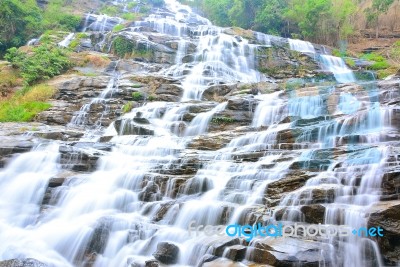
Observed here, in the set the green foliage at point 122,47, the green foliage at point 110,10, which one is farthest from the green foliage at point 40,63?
the green foliage at point 110,10

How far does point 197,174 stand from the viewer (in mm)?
9203

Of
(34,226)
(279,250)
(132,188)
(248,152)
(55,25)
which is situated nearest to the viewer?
(279,250)

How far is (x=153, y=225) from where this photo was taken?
7.61 metres

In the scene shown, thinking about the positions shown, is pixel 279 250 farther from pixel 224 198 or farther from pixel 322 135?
pixel 322 135

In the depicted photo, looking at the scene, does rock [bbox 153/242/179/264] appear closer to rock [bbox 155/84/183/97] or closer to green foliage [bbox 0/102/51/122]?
green foliage [bbox 0/102/51/122]

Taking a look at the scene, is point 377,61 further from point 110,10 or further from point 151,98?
point 110,10

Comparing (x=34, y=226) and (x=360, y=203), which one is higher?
(x=360, y=203)

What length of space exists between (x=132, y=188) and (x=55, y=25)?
2791cm

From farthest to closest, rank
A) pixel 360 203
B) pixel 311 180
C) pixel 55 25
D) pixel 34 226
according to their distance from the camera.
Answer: pixel 55 25, pixel 34 226, pixel 311 180, pixel 360 203

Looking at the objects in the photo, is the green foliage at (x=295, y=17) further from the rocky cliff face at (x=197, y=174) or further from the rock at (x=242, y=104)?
the rock at (x=242, y=104)

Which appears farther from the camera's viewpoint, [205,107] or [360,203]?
[205,107]

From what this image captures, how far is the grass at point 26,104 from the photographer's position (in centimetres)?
1598

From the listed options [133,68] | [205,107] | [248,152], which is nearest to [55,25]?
[133,68]

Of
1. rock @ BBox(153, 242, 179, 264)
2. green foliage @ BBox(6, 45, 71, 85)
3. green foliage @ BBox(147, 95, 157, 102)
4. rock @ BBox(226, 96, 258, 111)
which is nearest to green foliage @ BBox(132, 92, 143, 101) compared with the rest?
green foliage @ BBox(147, 95, 157, 102)
